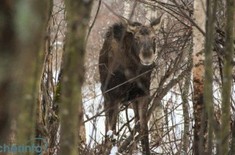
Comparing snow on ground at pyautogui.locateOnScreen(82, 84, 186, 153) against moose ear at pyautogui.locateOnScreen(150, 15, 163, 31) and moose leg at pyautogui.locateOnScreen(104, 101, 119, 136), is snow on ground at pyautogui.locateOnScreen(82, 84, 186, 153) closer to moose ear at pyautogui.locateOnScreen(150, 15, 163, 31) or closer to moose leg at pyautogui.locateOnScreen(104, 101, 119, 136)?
moose leg at pyautogui.locateOnScreen(104, 101, 119, 136)

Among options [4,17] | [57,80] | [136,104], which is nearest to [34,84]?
[4,17]

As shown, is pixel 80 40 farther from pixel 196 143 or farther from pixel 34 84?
pixel 196 143

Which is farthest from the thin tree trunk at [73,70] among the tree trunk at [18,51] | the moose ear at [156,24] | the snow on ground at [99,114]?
the moose ear at [156,24]

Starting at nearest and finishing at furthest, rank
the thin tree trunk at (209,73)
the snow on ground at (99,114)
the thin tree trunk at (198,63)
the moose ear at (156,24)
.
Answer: the thin tree trunk at (209,73) < the thin tree trunk at (198,63) < the snow on ground at (99,114) < the moose ear at (156,24)

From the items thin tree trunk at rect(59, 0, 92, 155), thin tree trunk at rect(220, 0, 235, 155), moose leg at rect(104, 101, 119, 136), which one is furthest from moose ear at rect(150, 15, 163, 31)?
thin tree trunk at rect(59, 0, 92, 155)

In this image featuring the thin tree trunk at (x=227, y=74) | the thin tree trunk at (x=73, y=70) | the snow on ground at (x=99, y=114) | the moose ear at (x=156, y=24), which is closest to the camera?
the thin tree trunk at (x=73, y=70)

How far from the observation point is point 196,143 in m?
5.46

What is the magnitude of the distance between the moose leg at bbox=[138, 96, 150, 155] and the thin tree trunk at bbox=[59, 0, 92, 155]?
585cm

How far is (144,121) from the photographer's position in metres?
7.74

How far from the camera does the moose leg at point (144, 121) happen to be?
7.16m

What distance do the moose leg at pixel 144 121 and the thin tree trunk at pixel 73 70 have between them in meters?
5.85

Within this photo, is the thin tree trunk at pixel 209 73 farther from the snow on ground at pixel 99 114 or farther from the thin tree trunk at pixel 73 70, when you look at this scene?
the snow on ground at pixel 99 114

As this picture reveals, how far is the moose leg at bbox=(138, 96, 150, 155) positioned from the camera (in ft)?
23.5

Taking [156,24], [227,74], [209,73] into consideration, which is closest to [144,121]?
[156,24]
